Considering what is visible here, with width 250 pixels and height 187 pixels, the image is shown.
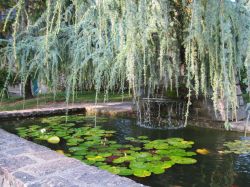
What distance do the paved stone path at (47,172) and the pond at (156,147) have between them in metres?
0.51

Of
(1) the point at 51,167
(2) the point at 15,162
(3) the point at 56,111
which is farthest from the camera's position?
(3) the point at 56,111

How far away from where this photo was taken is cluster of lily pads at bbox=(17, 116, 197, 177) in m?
2.47

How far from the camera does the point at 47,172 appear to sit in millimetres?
1776

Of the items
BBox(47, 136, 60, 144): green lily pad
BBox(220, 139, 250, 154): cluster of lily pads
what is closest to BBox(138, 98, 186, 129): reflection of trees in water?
BBox(220, 139, 250, 154): cluster of lily pads

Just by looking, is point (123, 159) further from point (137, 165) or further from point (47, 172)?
point (47, 172)

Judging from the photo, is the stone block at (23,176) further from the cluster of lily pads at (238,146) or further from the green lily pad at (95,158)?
the cluster of lily pads at (238,146)

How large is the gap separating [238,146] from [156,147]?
75cm

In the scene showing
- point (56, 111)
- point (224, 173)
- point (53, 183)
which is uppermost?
point (56, 111)

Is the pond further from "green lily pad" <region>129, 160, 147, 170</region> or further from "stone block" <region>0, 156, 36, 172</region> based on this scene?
"stone block" <region>0, 156, 36, 172</region>

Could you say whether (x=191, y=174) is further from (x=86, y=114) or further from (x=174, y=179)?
(x=86, y=114)

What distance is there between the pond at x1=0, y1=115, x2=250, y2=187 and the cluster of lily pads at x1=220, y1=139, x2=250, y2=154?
0.07 meters

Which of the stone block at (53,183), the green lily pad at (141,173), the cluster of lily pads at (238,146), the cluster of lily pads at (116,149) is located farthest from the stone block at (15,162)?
the cluster of lily pads at (238,146)

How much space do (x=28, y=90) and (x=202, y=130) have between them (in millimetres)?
6031

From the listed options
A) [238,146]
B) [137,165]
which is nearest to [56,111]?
[137,165]
